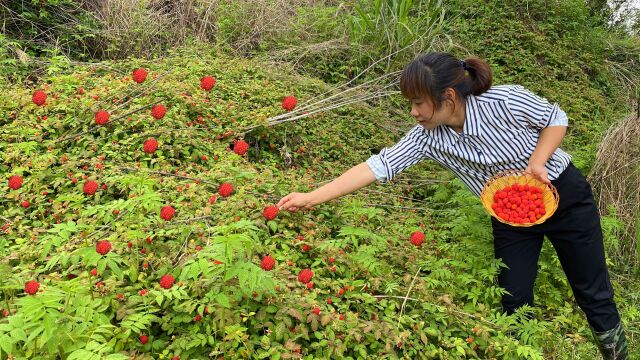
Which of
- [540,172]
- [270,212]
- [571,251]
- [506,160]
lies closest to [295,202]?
[270,212]

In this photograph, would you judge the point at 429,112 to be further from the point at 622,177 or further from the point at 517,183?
the point at 622,177

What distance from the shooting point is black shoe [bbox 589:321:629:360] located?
277 centimetres

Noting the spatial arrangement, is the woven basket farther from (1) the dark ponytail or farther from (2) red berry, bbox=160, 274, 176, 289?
(2) red berry, bbox=160, 274, 176, 289

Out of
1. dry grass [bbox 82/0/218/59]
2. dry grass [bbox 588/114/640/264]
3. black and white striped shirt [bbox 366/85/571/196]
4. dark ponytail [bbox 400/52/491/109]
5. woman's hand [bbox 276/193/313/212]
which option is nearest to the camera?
dark ponytail [bbox 400/52/491/109]

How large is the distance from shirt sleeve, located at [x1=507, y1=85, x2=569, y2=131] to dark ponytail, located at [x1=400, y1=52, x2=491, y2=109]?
0.15 metres

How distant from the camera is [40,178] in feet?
9.05

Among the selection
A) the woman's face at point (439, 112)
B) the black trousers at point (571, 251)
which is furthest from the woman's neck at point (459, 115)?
the black trousers at point (571, 251)

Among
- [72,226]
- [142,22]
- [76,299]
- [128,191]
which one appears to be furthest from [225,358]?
[142,22]

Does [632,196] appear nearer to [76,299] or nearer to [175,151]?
[175,151]

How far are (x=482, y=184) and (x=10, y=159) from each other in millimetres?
2678

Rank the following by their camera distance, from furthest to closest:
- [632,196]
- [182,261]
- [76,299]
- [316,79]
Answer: [316,79], [632,196], [182,261], [76,299]

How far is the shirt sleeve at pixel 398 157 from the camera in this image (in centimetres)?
266

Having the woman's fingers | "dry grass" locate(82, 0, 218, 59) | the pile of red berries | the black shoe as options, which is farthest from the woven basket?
"dry grass" locate(82, 0, 218, 59)

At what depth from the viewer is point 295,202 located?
2607mm
